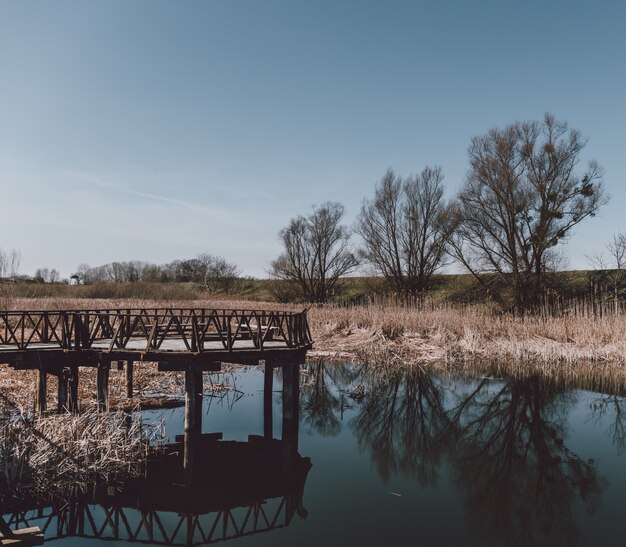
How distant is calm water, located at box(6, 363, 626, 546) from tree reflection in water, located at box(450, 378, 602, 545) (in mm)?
33

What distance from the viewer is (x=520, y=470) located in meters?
11.7

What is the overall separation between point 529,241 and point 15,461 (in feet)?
112

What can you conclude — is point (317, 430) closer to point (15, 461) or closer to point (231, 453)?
point (231, 453)

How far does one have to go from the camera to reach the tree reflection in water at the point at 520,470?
889cm

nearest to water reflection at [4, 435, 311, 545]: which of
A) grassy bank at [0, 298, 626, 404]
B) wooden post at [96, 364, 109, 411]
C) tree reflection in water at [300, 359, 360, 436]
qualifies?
wooden post at [96, 364, 109, 411]

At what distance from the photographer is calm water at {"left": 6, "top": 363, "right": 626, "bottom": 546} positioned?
8.59 metres

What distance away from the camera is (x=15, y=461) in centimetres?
927

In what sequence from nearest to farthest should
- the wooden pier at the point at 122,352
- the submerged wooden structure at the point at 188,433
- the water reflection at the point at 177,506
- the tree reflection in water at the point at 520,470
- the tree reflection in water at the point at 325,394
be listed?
the water reflection at the point at 177,506 → the submerged wooden structure at the point at 188,433 → the tree reflection in water at the point at 520,470 → the wooden pier at the point at 122,352 → the tree reflection in water at the point at 325,394

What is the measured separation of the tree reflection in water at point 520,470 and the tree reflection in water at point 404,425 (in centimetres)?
64

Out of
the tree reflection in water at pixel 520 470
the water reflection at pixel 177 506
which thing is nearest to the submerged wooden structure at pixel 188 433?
the water reflection at pixel 177 506

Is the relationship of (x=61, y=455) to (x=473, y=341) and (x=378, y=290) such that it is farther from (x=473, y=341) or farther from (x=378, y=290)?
(x=378, y=290)

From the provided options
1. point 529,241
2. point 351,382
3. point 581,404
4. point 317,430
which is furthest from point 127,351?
point 529,241

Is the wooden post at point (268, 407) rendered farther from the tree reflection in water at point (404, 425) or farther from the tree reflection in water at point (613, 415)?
the tree reflection in water at point (613, 415)

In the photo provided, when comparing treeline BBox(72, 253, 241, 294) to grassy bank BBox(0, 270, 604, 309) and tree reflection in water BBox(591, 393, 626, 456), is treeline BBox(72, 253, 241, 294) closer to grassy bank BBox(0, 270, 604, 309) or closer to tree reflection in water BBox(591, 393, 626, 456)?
grassy bank BBox(0, 270, 604, 309)
